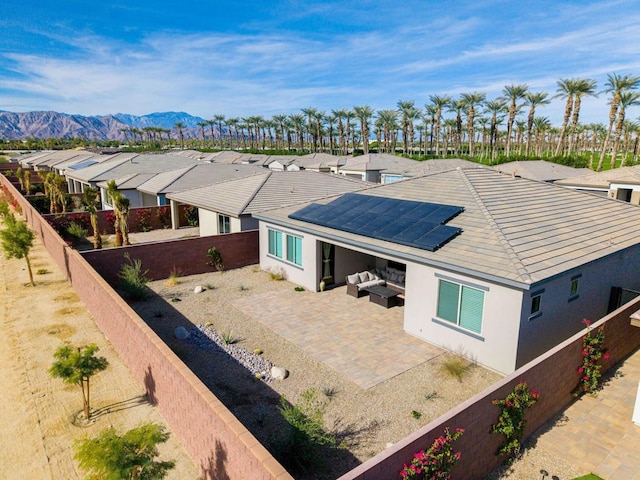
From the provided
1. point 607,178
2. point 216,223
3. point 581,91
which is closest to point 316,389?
point 216,223

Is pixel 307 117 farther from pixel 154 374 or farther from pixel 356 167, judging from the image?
pixel 154 374

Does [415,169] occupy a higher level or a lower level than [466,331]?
higher

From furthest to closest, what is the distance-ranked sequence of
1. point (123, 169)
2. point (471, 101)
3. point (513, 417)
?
point (471, 101) → point (123, 169) → point (513, 417)

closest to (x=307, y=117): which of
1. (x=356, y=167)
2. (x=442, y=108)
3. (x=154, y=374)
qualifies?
(x=442, y=108)

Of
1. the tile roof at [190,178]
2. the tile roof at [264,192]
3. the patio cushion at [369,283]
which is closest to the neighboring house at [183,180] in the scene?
the tile roof at [190,178]

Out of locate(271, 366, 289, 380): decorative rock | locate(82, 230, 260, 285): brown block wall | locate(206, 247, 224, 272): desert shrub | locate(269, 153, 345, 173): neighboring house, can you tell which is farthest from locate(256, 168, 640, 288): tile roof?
locate(269, 153, 345, 173): neighboring house

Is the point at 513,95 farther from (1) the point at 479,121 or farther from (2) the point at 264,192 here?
(2) the point at 264,192

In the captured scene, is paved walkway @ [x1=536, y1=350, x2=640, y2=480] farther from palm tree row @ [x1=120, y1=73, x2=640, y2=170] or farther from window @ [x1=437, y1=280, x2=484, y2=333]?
palm tree row @ [x1=120, y1=73, x2=640, y2=170]
